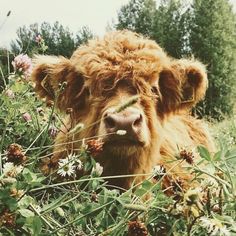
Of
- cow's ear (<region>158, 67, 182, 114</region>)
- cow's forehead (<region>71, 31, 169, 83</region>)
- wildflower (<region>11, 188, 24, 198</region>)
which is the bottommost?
cow's ear (<region>158, 67, 182, 114</region>)

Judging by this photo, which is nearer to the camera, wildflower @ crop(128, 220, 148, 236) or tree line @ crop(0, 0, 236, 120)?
wildflower @ crop(128, 220, 148, 236)

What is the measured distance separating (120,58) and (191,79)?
0.87m

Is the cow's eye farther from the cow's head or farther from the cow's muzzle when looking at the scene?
the cow's muzzle

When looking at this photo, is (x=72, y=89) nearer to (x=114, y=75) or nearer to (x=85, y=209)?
(x=114, y=75)

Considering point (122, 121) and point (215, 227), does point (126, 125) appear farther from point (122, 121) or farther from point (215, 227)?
point (215, 227)

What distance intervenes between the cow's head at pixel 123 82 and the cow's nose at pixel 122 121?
0.24 ft

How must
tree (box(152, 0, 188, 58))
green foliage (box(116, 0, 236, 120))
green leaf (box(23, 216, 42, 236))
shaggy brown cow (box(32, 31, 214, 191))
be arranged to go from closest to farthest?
green leaf (box(23, 216, 42, 236)) < shaggy brown cow (box(32, 31, 214, 191)) < green foliage (box(116, 0, 236, 120)) < tree (box(152, 0, 188, 58))

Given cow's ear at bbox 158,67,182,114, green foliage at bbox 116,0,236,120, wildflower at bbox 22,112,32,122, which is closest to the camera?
wildflower at bbox 22,112,32,122

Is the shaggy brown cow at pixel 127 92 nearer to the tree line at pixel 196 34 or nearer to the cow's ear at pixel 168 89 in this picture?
the cow's ear at pixel 168 89

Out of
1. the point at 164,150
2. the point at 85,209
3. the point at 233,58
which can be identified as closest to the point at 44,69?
the point at 164,150

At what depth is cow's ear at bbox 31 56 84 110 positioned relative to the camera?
513 centimetres

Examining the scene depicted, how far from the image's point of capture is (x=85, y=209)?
2.24 metres

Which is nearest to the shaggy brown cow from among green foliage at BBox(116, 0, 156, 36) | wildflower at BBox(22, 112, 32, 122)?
wildflower at BBox(22, 112, 32, 122)

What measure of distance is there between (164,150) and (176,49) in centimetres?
4176
